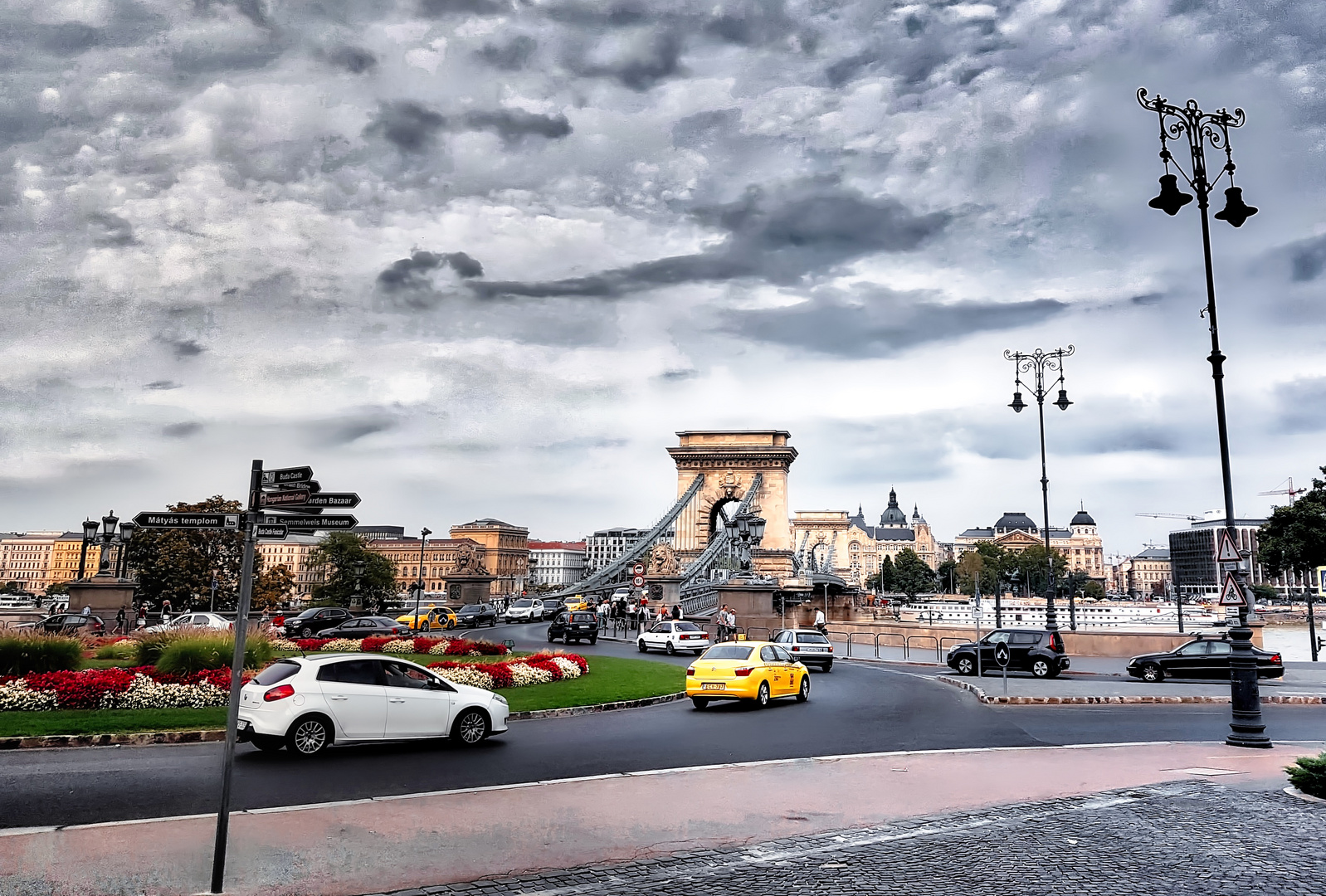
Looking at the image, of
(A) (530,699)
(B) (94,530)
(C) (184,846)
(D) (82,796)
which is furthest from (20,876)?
(B) (94,530)

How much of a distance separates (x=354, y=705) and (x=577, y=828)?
5.20 metres

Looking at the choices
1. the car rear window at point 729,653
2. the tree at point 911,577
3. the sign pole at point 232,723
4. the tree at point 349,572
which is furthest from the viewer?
the tree at point 911,577

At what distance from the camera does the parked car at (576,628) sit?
1515 inches

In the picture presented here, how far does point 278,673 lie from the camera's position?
12.6 metres

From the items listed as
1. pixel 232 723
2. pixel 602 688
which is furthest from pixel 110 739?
pixel 602 688

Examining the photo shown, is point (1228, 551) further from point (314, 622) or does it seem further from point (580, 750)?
point (314, 622)

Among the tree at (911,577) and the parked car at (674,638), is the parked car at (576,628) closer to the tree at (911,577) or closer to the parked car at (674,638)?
the parked car at (674,638)

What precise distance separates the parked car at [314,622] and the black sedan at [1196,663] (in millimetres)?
29007

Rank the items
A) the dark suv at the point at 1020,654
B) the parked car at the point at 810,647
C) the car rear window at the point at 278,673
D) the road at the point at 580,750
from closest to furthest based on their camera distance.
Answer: the road at the point at 580,750 < the car rear window at the point at 278,673 < the dark suv at the point at 1020,654 < the parked car at the point at 810,647

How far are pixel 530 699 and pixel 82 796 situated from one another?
9196mm

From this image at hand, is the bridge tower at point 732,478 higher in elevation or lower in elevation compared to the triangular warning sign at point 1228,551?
higher

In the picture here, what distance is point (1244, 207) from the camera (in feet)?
50.7

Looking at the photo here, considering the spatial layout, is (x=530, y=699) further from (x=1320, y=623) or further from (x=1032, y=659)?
(x=1320, y=623)

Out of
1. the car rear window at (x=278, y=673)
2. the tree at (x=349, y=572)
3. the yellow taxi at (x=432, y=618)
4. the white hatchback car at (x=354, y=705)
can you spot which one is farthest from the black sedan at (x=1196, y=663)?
the tree at (x=349, y=572)
